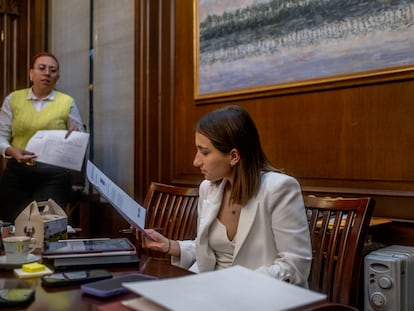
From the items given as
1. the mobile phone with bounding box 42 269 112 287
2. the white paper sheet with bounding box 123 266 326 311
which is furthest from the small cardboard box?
the white paper sheet with bounding box 123 266 326 311

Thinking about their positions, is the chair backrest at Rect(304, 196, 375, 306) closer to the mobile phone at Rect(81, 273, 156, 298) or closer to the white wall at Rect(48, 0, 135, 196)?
the mobile phone at Rect(81, 273, 156, 298)

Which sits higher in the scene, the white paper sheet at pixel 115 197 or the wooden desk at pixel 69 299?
the white paper sheet at pixel 115 197

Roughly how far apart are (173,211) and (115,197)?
0.79 metres

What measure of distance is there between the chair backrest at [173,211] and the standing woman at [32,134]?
1.02m

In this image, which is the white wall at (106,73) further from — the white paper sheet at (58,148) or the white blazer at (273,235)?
the white blazer at (273,235)

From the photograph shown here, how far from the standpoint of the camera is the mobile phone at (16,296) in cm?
96

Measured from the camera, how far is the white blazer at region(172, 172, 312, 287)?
4.32 feet

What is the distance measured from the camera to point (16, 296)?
3.24 feet

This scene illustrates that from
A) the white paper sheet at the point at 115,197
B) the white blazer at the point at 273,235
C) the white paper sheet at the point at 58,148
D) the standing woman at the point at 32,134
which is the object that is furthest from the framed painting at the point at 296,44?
the white paper sheet at the point at 115,197

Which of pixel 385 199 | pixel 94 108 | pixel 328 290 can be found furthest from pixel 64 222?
pixel 94 108

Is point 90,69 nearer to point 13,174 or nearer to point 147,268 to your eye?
point 13,174

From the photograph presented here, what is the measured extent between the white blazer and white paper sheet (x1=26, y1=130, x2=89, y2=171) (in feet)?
5.28

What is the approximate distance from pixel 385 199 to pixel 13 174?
2.11 m

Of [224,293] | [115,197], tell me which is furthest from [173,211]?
[224,293]
